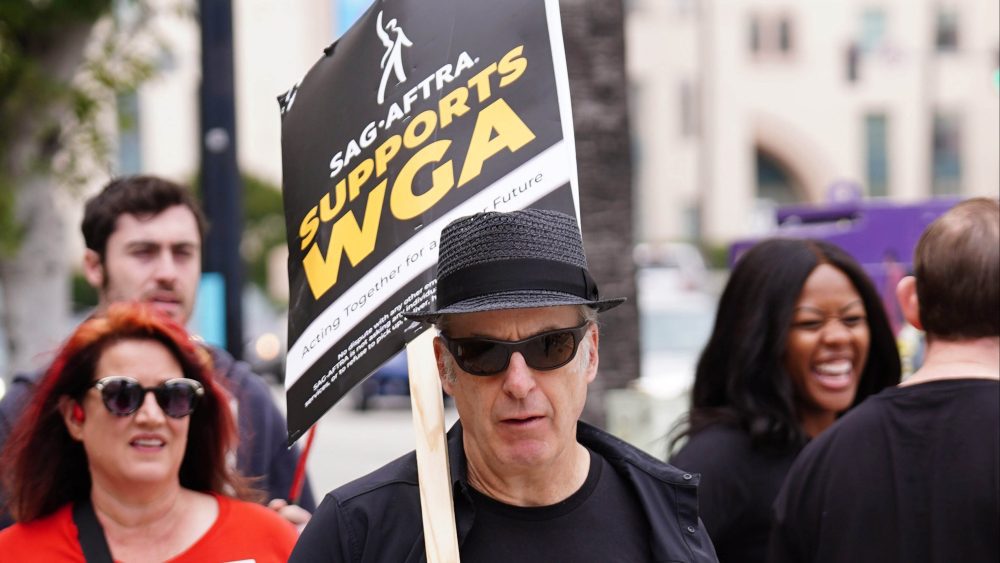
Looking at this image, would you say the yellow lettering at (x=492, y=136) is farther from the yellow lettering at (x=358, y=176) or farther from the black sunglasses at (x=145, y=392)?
the black sunglasses at (x=145, y=392)

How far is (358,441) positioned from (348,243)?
43.3 ft

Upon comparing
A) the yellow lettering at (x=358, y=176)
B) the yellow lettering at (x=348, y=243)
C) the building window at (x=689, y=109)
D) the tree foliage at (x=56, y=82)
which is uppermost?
the building window at (x=689, y=109)

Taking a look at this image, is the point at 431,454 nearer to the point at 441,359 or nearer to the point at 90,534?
the point at 441,359

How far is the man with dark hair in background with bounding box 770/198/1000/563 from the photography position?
3223 mm

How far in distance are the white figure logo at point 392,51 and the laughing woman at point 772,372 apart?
1.47m

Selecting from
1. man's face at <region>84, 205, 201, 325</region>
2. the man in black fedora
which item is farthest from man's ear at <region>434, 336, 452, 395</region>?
man's face at <region>84, 205, 201, 325</region>

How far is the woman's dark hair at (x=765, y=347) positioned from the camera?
13.2 feet

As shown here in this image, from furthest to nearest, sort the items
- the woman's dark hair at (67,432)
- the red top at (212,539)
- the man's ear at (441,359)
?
the woman's dark hair at (67,432)
the red top at (212,539)
the man's ear at (441,359)

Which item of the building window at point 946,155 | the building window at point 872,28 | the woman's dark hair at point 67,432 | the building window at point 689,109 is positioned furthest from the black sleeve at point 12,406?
the building window at point 946,155

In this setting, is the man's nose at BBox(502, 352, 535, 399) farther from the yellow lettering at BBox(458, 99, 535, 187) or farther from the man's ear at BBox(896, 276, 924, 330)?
the man's ear at BBox(896, 276, 924, 330)

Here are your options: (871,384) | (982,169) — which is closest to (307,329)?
(871,384)

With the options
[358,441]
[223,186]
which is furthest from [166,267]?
[358,441]

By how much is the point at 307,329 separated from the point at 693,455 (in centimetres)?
134

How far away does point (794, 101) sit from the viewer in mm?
50438
